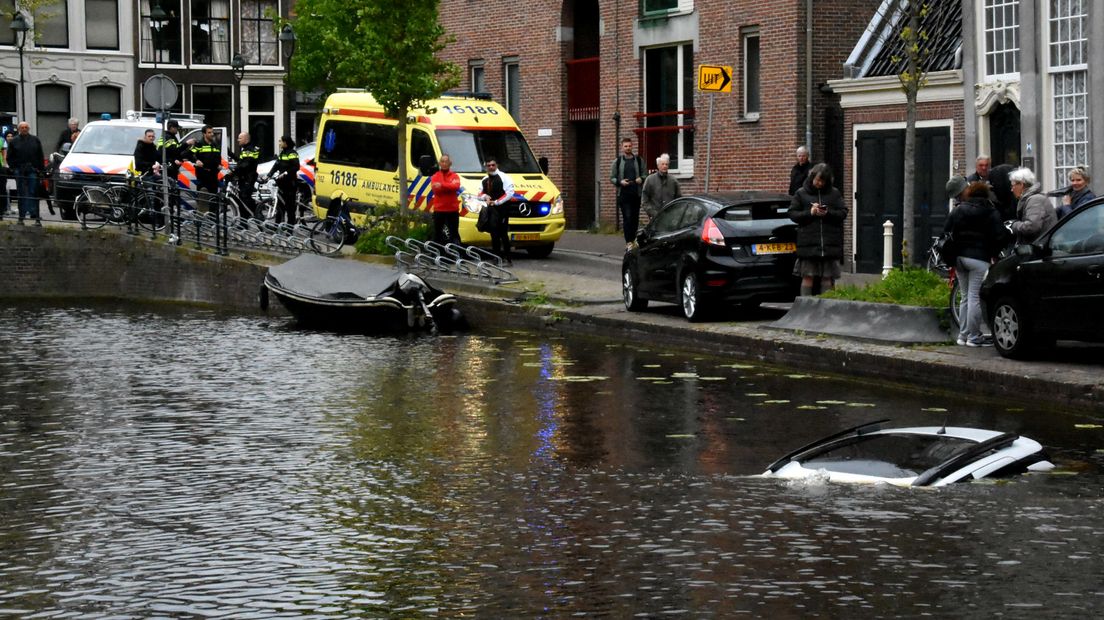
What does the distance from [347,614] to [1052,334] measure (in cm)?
948

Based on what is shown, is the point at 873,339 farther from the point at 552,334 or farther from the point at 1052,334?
the point at 552,334

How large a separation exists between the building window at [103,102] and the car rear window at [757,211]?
44.5 meters

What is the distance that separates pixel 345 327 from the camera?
23875mm

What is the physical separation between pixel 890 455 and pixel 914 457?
171mm

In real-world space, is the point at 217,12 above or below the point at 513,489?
above

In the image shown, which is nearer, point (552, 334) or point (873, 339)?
point (873, 339)

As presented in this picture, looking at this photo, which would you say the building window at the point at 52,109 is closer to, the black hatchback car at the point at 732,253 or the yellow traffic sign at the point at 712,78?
the yellow traffic sign at the point at 712,78

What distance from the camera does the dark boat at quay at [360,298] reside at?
75.8 feet

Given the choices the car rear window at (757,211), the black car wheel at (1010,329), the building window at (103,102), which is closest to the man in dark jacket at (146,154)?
the car rear window at (757,211)

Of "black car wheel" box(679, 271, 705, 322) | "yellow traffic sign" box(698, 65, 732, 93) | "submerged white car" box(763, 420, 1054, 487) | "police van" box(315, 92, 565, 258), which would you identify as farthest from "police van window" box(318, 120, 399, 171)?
"submerged white car" box(763, 420, 1054, 487)

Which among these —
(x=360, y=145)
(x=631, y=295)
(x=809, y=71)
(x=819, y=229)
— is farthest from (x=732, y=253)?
(x=360, y=145)

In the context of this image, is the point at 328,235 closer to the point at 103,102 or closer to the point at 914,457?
the point at 914,457

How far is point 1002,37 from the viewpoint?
25.1 metres

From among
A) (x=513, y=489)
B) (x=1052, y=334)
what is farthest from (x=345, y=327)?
(x=513, y=489)
